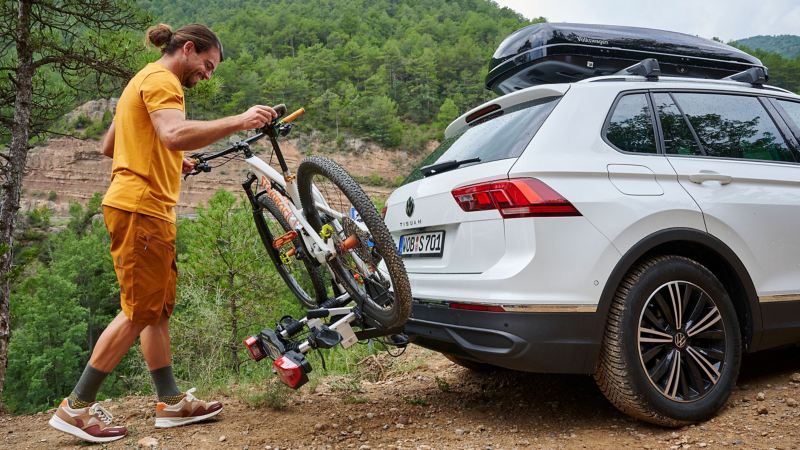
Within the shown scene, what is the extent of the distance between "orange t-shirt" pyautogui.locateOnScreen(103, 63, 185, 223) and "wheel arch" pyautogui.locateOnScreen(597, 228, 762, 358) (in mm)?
2376

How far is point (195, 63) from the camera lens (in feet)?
10.9

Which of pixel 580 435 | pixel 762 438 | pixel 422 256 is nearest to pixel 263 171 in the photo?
pixel 422 256

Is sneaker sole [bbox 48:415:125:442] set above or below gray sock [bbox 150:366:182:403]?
below

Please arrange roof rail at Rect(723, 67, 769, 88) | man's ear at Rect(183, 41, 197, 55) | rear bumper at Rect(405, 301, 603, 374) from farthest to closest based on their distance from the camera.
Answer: roof rail at Rect(723, 67, 769, 88), man's ear at Rect(183, 41, 197, 55), rear bumper at Rect(405, 301, 603, 374)

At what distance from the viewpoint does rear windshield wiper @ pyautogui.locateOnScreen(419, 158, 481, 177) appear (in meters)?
3.26

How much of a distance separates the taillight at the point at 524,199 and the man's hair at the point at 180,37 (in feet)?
5.90

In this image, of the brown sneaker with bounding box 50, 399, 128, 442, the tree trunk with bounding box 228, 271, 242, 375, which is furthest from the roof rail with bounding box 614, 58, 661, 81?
the tree trunk with bounding box 228, 271, 242, 375

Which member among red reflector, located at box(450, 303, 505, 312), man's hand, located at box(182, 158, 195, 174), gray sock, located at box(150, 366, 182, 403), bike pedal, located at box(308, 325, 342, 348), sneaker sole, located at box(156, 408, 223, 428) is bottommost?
sneaker sole, located at box(156, 408, 223, 428)

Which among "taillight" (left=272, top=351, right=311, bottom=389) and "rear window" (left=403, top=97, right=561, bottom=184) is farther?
"taillight" (left=272, top=351, right=311, bottom=389)

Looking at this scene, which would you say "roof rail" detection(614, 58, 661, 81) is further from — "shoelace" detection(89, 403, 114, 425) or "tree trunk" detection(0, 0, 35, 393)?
"tree trunk" detection(0, 0, 35, 393)

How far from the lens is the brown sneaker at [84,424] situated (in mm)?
3189

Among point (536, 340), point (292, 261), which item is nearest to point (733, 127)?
point (536, 340)

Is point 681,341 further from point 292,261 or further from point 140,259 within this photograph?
point 140,259

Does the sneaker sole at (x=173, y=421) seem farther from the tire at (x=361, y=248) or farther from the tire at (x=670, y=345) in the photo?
the tire at (x=670, y=345)
